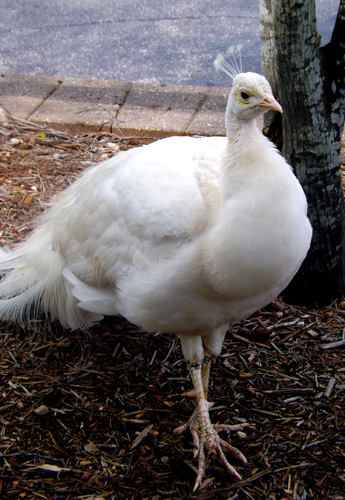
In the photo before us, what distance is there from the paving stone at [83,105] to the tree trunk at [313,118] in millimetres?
2131

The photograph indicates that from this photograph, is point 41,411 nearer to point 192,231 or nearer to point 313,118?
point 192,231

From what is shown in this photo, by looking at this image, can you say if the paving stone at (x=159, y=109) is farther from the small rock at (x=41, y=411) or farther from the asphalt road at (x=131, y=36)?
the small rock at (x=41, y=411)

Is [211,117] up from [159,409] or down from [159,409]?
up

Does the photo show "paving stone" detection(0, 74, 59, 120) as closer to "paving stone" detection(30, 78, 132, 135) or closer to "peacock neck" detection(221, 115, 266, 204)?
"paving stone" detection(30, 78, 132, 135)

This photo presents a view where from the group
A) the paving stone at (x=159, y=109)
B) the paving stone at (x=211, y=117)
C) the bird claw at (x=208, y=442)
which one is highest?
the paving stone at (x=211, y=117)

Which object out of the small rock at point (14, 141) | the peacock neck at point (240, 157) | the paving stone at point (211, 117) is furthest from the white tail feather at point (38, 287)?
the paving stone at point (211, 117)

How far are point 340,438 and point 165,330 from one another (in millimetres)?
1039

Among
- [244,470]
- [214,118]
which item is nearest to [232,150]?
[244,470]

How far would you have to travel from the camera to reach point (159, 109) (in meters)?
5.40

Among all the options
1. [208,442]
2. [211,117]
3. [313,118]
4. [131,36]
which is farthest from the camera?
[131,36]

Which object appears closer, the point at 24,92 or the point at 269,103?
the point at 269,103

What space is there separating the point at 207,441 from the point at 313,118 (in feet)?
6.03

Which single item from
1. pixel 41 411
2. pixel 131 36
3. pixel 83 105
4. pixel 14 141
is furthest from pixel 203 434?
pixel 131 36

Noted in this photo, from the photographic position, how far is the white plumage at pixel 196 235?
2252 millimetres
